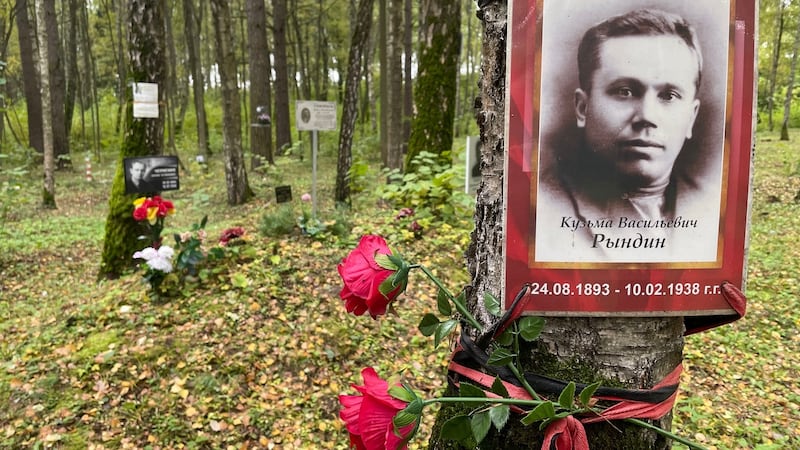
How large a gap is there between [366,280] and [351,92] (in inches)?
301

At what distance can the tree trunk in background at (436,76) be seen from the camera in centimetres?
658

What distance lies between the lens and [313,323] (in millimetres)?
4027

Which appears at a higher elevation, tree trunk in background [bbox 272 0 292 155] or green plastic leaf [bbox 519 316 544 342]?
tree trunk in background [bbox 272 0 292 155]

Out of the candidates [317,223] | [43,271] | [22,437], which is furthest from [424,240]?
[43,271]

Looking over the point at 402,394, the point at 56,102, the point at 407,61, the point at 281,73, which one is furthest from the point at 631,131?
the point at 56,102

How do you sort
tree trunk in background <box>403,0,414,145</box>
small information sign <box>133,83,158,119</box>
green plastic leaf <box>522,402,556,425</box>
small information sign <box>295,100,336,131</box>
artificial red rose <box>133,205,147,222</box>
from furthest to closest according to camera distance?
tree trunk in background <box>403,0,414,145</box> → small information sign <box>295,100,336,131</box> → small information sign <box>133,83,158,119</box> → artificial red rose <box>133,205,147,222</box> → green plastic leaf <box>522,402,556,425</box>

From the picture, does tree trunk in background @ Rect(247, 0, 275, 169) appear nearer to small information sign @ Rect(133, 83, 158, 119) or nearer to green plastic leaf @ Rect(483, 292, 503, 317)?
small information sign @ Rect(133, 83, 158, 119)

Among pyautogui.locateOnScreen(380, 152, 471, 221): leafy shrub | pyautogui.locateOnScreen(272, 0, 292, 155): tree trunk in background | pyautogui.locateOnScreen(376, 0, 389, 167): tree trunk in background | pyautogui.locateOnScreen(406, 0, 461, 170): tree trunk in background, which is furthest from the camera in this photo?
pyautogui.locateOnScreen(272, 0, 292, 155): tree trunk in background

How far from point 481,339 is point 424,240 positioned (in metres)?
4.43

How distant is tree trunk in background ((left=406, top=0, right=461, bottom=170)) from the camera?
6578mm

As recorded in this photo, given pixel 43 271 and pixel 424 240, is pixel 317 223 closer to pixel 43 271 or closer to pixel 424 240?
pixel 424 240

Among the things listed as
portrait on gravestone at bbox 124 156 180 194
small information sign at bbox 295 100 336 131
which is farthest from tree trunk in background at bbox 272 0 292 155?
portrait on gravestone at bbox 124 156 180 194

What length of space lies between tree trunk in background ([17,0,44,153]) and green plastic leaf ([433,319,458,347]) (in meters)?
16.0

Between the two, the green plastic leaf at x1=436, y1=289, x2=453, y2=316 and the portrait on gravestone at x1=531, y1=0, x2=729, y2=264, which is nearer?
the portrait on gravestone at x1=531, y1=0, x2=729, y2=264
